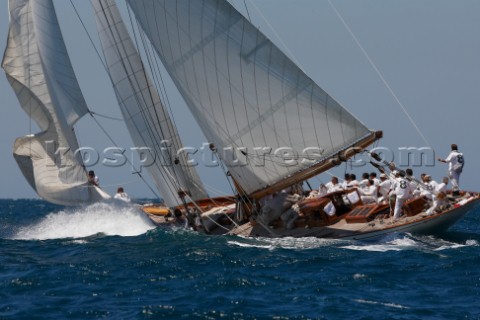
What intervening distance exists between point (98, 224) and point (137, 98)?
5.33m

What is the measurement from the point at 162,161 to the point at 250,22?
25.2ft

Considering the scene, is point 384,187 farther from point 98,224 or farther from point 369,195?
point 98,224


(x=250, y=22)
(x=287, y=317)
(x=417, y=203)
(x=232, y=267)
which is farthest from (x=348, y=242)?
(x=287, y=317)

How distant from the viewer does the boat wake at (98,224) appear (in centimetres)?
3497

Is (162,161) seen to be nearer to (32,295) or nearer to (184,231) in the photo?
(184,231)

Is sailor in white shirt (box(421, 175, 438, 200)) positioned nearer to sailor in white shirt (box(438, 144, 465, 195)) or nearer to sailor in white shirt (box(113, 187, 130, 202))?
sailor in white shirt (box(438, 144, 465, 195))

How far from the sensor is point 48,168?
32.4m

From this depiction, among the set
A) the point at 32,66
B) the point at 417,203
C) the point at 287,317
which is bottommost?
the point at 287,317

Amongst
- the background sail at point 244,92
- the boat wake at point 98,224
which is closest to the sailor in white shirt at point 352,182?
the background sail at point 244,92

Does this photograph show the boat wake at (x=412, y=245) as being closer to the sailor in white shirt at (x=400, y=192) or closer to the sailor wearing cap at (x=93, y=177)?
the sailor in white shirt at (x=400, y=192)

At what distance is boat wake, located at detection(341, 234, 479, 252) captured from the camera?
88.4 feet

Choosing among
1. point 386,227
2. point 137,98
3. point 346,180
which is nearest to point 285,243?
point 386,227

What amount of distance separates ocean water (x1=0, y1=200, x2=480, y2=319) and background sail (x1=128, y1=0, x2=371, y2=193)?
8.22 ft

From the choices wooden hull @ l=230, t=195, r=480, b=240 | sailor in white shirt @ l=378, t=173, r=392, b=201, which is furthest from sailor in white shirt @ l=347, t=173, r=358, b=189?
wooden hull @ l=230, t=195, r=480, b=240
